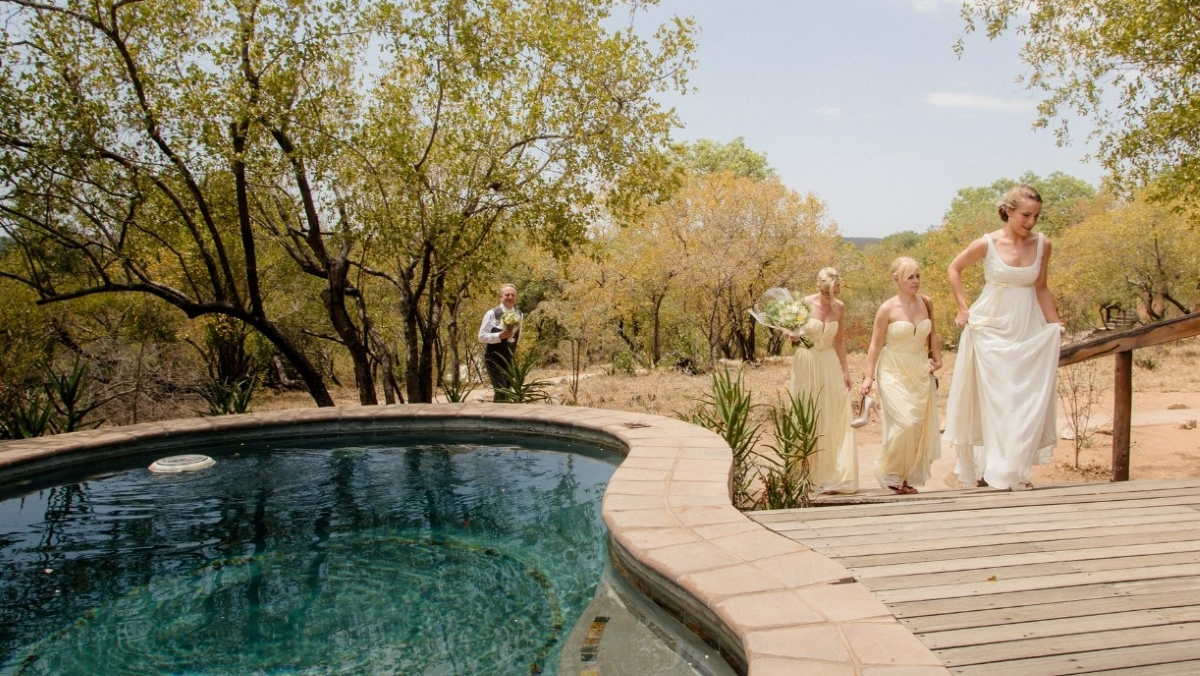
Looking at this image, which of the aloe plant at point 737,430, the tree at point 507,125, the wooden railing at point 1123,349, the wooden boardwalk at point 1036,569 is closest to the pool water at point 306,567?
the aloe plant at point 737,430

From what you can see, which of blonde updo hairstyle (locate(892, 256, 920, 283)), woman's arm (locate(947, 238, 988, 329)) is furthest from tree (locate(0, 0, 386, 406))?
woman's arm (locate(947, 238, 988, 329))

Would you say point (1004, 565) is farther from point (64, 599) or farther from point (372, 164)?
point (372, 164)

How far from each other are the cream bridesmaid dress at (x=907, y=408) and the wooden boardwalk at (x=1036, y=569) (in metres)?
0.62

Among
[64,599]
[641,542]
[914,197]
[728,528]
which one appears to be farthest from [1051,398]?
[914,197]

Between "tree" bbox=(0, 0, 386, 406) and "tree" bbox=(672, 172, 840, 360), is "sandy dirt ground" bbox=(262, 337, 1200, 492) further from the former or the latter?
"tree" bbox=(0, 0, 386, 406)

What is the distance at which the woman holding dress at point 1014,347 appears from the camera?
461 cm

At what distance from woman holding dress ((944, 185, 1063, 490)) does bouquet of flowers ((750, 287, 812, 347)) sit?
1074mm

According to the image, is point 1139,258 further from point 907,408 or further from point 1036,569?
point 1036,569

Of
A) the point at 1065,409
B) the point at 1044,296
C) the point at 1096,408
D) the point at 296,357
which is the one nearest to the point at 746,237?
the point at 1096,408

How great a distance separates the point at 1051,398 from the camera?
461 centimetres

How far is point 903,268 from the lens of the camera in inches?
203

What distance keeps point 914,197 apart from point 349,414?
25.9 meters

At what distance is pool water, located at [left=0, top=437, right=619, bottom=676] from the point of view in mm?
3447

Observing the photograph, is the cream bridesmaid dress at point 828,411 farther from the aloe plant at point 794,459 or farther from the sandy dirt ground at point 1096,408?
the sandy dirt ground at point 1096,408
